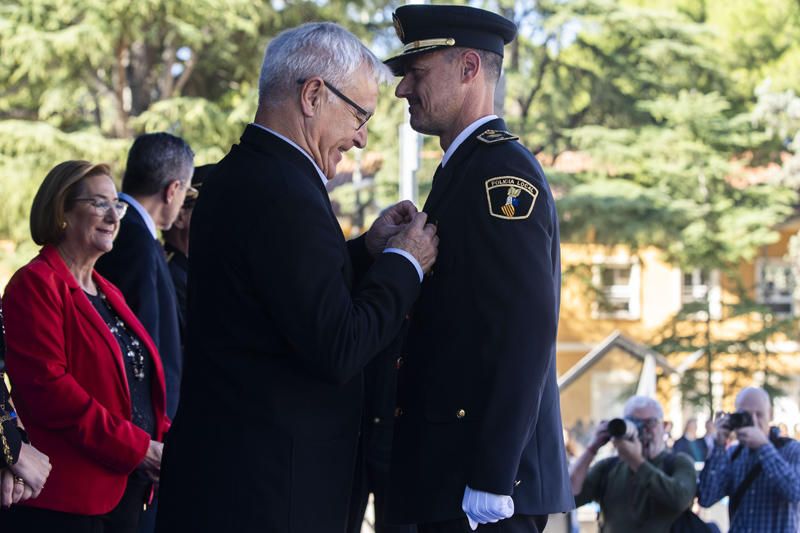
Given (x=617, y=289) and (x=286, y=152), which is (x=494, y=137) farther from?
(x=617, y=289)

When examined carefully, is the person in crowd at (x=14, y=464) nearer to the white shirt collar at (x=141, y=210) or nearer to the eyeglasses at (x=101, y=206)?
the eyeglasses at (x=101, y=206)

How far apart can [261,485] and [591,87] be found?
23.9 meters

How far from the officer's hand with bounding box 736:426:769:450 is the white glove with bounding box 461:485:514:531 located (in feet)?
14.8

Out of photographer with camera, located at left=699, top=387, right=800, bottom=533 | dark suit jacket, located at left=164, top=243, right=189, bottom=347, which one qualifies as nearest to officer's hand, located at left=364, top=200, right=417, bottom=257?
dark suit jacket, located at left=164, top=243, right=189, bottom=347

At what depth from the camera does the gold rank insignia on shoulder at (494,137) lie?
10.9ft

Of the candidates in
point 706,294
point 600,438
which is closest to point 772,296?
point 706,294

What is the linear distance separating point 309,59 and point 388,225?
0.57 metres

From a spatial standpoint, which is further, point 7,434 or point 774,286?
point 774,286

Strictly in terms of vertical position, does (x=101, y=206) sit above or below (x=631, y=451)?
above

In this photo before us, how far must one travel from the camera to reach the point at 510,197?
3.19 meters

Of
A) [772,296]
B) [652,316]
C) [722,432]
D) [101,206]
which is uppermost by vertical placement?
[772,296]

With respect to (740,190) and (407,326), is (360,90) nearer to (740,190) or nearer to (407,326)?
(407,326)

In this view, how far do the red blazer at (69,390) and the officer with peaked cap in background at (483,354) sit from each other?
1099 millimetres

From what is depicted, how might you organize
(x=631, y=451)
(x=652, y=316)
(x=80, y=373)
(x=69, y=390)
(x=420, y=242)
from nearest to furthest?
1. (x=420, y=242)
2. (x=69, y=390)
3. (x=80, y=373)
4. (x=631, y=451)
5. (x=652, y=316)
